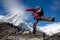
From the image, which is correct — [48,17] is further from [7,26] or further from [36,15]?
[7,26]

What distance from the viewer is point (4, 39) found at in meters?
17.3

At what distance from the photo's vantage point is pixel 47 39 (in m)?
16.9

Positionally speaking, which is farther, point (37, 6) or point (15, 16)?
point (15, 16)

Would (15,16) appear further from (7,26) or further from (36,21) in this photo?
(36,21)

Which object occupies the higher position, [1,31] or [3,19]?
[3,19]

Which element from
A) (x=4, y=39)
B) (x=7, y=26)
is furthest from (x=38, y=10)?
(x=7, y=26)

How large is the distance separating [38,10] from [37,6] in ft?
1.16

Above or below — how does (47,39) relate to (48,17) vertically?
below

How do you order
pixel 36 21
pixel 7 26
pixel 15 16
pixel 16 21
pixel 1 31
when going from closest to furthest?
pixel 36 21 → pixel 1 31 → pixel 7 26 → pixel 16 21 → pixel 15 16

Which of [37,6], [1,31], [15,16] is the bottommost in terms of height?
[1,31]

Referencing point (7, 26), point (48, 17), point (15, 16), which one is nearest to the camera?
point (48, 17)

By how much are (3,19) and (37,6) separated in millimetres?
11552

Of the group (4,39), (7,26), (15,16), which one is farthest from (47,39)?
(15,16)

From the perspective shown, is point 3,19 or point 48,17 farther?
point 3,19
